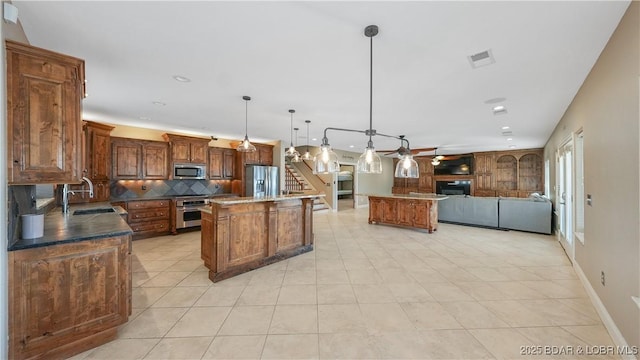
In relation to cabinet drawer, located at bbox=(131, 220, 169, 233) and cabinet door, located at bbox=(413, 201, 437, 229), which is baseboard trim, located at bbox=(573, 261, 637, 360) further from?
cabinet drawer, located at bbox=(131, 220, 169, 233)

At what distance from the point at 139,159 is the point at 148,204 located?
1.06 m

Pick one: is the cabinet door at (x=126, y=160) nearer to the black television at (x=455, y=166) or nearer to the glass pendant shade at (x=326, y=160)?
the glass pendant shade at (x=326, y=160)

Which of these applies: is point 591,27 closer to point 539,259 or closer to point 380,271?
point 380,271

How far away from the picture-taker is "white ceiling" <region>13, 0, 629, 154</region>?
1.80 metres

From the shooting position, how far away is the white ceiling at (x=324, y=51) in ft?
5.89

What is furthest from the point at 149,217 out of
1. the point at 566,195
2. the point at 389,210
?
the point at 566,195

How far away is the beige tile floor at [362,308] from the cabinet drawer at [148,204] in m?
1.45

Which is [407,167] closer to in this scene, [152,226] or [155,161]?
[152,226]

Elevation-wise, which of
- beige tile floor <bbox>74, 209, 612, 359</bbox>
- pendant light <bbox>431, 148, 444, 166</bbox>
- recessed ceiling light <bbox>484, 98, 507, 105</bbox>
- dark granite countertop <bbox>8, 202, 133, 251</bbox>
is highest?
recessed ceiling light <bbox>484, 98, 507, 105</bbox>

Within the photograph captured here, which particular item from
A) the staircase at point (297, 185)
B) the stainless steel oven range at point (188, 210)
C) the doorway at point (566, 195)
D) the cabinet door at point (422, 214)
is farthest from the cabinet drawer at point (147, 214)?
the doorway at point (566, 195)

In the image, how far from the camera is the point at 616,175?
80.5 inches

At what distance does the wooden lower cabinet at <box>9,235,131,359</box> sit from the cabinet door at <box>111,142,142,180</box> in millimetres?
4198

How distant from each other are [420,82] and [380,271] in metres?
2.61

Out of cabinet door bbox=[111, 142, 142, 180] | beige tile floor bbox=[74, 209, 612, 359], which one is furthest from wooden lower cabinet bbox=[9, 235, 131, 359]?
cabinet door bbox=[111, 142, 142, 180]
